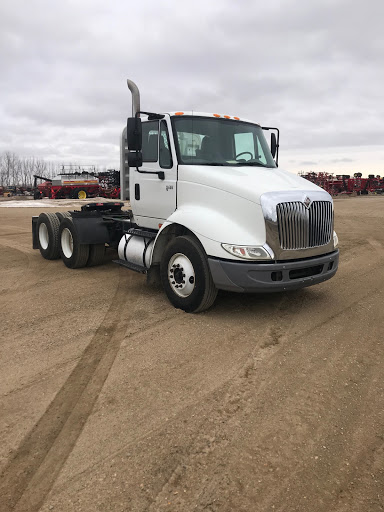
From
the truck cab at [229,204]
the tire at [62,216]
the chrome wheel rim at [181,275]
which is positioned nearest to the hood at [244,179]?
the truck cab at [229,204]

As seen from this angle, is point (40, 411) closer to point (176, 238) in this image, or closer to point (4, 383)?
point (4, 383)

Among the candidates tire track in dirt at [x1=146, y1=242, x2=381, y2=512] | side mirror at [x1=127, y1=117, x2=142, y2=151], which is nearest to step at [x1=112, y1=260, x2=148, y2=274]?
side mirror at [x1=127, y1=117, x2=142, y2=151]

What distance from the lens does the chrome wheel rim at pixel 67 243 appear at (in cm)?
880

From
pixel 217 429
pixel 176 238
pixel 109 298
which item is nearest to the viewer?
pixel 217 429

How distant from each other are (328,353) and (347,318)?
133 cm

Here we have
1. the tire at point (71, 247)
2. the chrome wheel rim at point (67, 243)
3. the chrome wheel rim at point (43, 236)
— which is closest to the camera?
the tire at point (71, 247)

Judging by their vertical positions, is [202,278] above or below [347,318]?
above

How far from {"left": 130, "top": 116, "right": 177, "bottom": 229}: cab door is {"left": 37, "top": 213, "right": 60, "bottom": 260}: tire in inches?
112

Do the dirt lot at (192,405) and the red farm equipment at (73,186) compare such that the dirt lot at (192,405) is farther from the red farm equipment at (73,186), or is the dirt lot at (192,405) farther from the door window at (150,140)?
the red farm equipment at (73,186)

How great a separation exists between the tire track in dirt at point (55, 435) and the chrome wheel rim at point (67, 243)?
4405 mm

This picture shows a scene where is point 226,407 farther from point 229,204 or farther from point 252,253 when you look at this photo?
point 229,204

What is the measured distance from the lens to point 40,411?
11.1 ft

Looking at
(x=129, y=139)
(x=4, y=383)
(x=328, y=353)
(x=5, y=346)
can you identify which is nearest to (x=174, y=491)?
(x=4, y=383)

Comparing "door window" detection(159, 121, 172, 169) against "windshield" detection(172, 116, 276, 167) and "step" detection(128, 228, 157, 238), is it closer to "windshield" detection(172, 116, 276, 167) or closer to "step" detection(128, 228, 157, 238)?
"windshield" detection(172, 116, 276, 167)
